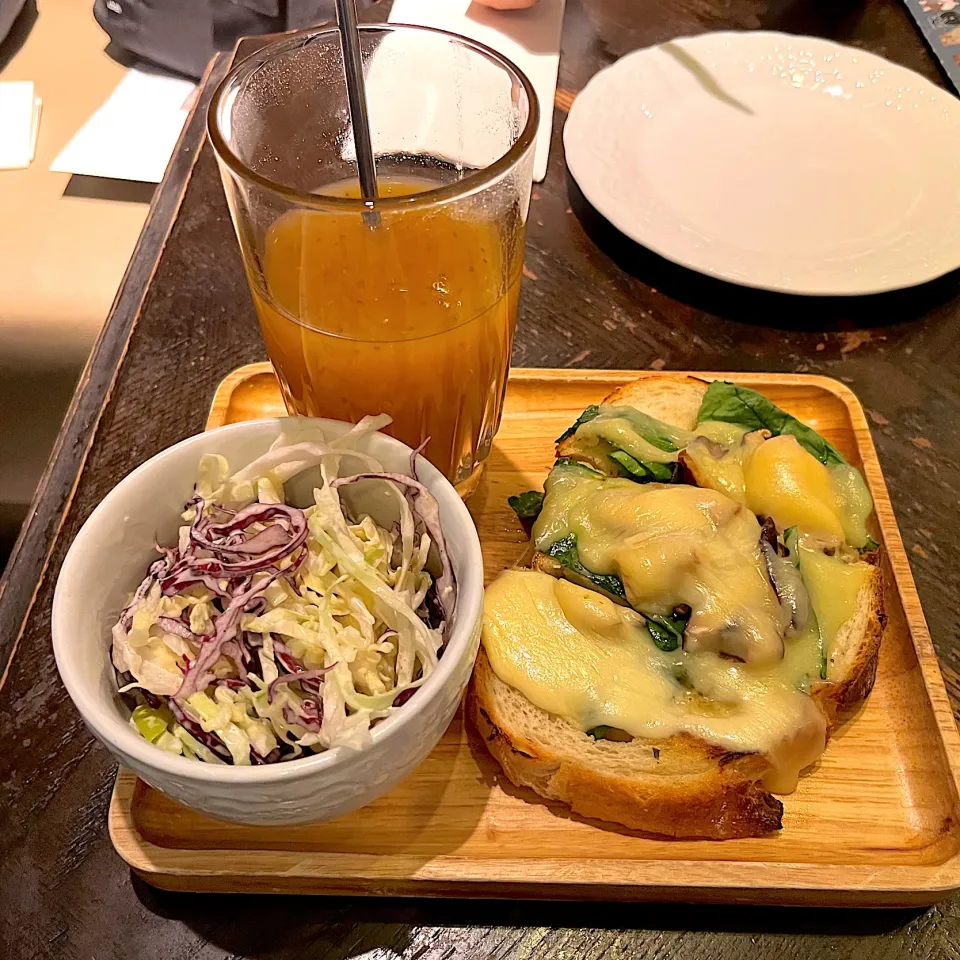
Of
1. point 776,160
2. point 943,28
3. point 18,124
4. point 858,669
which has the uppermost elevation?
point 943,28

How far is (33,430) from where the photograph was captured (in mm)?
1816

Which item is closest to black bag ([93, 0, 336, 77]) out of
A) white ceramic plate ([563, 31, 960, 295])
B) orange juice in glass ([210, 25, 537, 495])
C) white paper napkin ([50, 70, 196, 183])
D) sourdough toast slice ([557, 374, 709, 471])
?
white paper napkin ([50, 70, 196, 183])

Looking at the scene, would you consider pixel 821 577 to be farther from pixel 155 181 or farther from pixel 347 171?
pixel 155 181

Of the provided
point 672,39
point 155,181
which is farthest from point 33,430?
point 672,39

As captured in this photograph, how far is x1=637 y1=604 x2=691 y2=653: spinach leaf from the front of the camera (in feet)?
2.98

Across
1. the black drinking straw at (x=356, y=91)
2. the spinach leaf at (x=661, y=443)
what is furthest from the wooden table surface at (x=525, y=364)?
the black drinking straw at (x=356, y=91)

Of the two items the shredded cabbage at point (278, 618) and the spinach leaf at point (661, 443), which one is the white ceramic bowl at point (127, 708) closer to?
the shredded cabbage at point (278, 618)

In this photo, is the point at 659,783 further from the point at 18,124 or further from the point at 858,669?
the point at 18,124

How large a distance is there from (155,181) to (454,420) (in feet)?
5.56

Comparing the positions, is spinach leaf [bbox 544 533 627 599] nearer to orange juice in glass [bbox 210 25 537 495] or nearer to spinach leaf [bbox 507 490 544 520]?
spinach leaf [bbox 507 490 544 520]

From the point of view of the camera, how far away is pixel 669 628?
3.00ft

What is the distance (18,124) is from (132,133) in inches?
16.5

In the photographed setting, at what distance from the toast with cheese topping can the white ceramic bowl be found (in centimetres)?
14

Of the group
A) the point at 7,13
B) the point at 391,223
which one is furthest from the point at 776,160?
the point at 7,13
